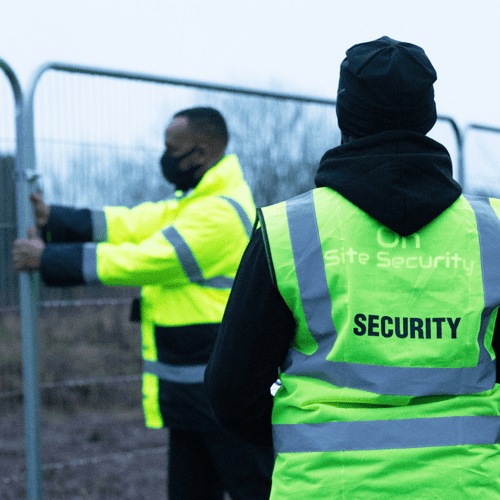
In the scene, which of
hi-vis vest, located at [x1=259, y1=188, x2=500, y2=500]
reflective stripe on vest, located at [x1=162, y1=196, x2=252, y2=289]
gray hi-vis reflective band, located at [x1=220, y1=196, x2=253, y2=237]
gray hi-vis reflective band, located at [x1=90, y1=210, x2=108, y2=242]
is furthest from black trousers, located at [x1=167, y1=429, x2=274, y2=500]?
hi-vis vest, located at [x1=259, y1=188, x2=500, y2=500]

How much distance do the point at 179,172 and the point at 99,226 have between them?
440mm

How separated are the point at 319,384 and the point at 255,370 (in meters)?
0.14

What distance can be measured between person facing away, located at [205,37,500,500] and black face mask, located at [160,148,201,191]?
4.72 feet

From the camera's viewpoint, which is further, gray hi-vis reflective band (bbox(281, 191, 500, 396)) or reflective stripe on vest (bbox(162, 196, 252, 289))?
reflective stripe on vest (bbox(162, 196, 252, 289))

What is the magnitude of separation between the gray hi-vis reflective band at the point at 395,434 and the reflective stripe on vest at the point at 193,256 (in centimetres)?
123

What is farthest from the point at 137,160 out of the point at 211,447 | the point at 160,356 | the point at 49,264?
the point at 211,447

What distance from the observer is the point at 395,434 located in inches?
45.9

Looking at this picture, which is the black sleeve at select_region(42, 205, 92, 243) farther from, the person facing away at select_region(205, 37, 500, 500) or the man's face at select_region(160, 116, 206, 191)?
the person facing away at select_region(205, 37, 500, 500)

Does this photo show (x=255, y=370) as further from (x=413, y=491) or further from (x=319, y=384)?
(x=413, y=491)

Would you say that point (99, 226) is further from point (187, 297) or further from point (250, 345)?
point (250, 345)

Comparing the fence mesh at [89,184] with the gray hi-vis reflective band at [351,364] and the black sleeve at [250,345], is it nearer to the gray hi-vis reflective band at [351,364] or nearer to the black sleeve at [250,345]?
the black sleeve at [250,345]

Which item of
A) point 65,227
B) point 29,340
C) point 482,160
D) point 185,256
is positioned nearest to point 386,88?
point 185,256

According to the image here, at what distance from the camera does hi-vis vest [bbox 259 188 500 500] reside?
116 cm

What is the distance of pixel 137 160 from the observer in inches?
127
